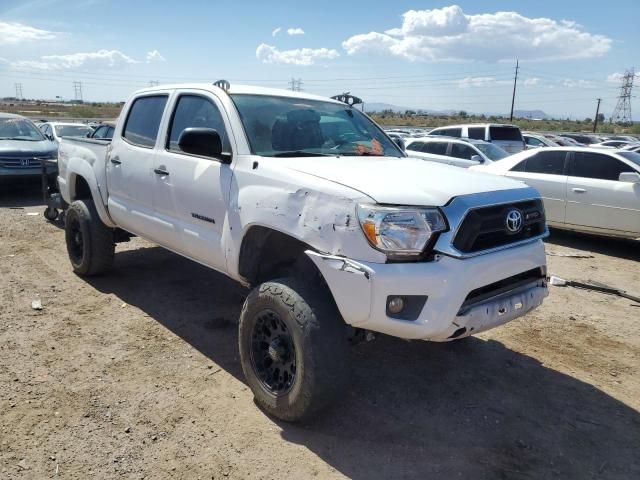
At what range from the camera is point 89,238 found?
5555 mm

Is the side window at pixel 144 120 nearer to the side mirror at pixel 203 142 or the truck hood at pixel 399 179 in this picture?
the side mirror at pixel 203 142

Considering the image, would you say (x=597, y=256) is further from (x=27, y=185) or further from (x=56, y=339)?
(x=27, y=185)

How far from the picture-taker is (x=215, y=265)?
12.8 feet

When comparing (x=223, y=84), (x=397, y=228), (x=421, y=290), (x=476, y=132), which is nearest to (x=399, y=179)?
(x=397, y=228)

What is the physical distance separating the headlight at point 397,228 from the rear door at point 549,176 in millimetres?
6672

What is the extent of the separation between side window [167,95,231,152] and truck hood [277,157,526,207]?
0.72 metres

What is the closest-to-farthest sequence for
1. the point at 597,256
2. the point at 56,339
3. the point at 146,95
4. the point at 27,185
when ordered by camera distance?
1. the point at 56,339
2. the point at 146,95
3. the point at 597,256
4. the point at 27,185

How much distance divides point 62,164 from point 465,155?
8942mm

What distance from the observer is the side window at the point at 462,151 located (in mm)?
12227

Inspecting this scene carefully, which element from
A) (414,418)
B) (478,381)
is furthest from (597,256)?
(414,418)

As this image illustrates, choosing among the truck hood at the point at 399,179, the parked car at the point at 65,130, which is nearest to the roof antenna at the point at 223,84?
the truck hood at the point at 399,179

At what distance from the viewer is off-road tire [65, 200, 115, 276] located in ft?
18.2

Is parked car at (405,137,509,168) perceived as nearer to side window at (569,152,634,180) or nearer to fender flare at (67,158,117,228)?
side window at (569,152,634,180)

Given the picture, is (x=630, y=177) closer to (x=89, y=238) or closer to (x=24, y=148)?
(x=89, y=238)
